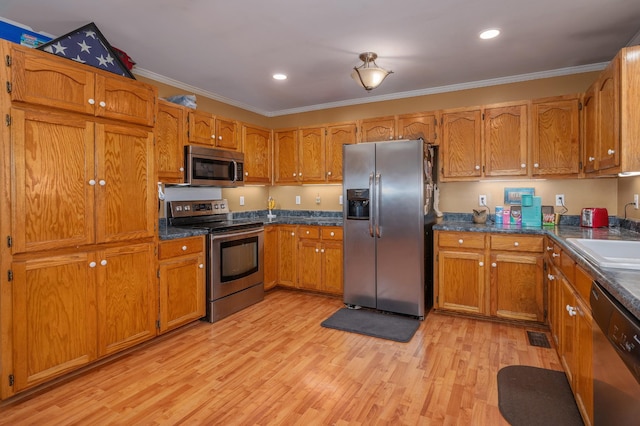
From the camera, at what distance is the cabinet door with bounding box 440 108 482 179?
3.62 m

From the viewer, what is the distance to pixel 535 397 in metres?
2.11

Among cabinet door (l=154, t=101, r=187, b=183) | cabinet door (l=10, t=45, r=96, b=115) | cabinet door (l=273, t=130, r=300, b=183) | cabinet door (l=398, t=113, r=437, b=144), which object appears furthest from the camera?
cabinet door (l=273, t=130, r=300, b=183)

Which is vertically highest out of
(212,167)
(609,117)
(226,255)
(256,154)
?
(256,154)

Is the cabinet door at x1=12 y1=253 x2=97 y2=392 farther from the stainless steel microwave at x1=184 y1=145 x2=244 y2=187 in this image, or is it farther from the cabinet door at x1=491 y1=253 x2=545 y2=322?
the cabinet door at x1=491 y1=253 x2=545 y2=322

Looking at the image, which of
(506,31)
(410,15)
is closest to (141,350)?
(410,15)

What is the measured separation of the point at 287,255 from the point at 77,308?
2.45 meters

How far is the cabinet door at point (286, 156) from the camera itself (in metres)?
4.66

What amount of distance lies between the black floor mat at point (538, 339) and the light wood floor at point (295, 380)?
6 cm

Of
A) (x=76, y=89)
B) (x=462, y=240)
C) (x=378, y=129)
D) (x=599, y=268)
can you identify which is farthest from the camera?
(x=378, y=129)

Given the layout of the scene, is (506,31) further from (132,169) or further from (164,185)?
(164,185)

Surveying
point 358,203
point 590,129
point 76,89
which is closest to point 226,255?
point 358,203

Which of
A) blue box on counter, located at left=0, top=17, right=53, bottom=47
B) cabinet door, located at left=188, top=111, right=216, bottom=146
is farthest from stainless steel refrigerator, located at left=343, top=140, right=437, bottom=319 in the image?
blue box on counter, located at left=0, top=17, right=53, bottom=47

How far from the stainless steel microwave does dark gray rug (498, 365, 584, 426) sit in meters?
3.11

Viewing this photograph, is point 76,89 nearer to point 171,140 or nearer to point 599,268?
point 171,140
